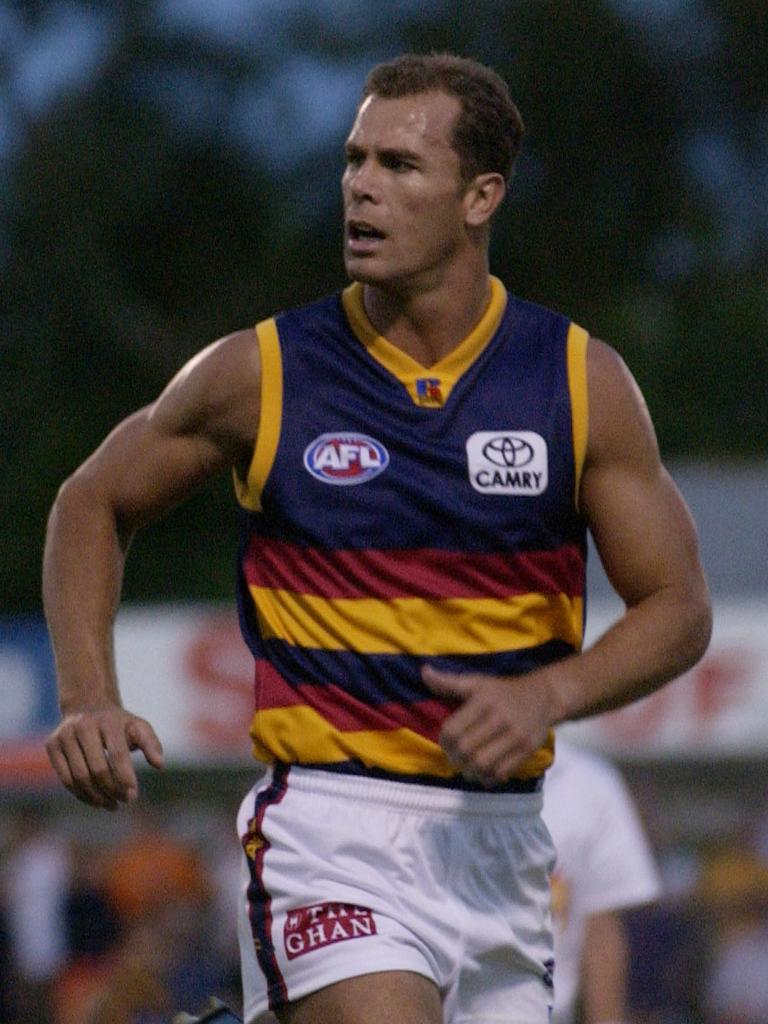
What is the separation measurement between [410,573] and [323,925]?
0.72m

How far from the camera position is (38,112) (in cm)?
3984

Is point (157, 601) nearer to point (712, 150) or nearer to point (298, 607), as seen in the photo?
point (712, 150)

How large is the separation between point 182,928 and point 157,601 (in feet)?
79.1

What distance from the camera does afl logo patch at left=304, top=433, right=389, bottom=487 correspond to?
4750 millimetres

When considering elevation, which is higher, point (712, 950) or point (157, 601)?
point (712, 950)

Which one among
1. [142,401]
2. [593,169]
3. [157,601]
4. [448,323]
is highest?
[448,323]

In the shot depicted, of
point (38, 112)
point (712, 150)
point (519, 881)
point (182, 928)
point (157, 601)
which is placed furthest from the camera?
point (712, 150)

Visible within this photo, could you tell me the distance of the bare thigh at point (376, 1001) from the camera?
4.41 m

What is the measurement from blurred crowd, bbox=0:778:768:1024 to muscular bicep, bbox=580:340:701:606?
606cm

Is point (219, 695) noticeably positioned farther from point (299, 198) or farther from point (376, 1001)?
point (299, 198)

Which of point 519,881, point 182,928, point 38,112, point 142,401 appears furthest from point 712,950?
point 38,112

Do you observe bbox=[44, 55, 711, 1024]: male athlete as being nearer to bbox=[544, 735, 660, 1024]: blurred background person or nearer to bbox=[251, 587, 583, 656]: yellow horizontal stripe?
bbox=[251, 587, 583, 656]: yellow horizontal stripe

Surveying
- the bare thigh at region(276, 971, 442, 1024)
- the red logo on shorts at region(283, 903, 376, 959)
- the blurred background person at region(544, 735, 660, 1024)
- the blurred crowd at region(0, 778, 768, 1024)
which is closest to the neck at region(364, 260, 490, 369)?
the red logo on shorts at region(283, 903, 376, 959)

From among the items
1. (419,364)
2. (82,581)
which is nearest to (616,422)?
(419,364)
